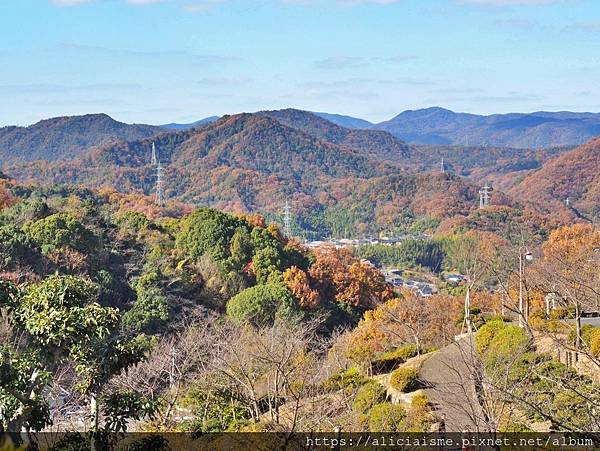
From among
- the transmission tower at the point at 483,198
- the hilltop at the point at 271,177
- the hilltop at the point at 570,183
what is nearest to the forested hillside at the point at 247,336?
the transmission tower at the point at 483,198

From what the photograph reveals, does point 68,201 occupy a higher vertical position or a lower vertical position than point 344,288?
higher

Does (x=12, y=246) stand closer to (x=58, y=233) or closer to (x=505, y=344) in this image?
(x=58, y=233)

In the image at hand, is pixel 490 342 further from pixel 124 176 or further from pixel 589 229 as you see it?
pixel 124 176

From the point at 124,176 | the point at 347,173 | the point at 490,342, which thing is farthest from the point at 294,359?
the point at 347,173

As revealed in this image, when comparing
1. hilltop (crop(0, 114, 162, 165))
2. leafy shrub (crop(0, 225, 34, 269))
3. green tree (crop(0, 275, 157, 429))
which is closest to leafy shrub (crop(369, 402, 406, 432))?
green tree (crop(0, 275, 157, 429))

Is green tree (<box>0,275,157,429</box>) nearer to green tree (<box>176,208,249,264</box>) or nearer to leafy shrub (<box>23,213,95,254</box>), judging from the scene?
leafy shrub (<box>23,213,95,254</box>)
